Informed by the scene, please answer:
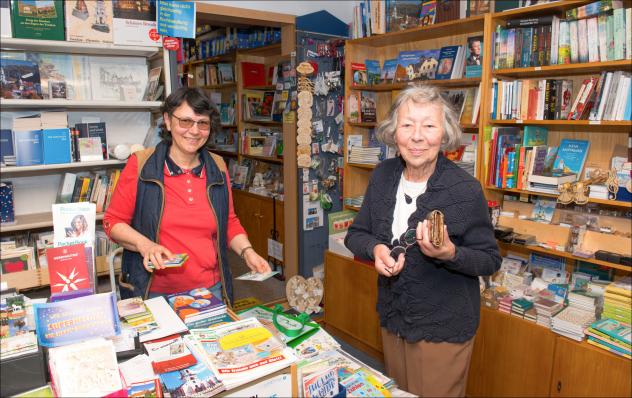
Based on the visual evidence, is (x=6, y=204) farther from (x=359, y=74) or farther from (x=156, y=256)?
(x=359, y=74)

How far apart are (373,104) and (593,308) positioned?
2178mm

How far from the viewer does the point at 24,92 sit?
8.67 feet

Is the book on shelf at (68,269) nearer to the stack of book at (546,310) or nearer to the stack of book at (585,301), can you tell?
the stack of book at (546,310)

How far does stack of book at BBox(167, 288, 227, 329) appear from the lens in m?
1.55

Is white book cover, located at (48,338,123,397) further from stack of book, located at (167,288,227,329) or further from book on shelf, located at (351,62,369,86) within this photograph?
book on shelf, located at (351,62,369,86)

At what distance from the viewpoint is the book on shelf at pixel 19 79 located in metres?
2.58

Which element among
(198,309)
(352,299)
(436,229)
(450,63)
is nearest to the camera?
(436,229)

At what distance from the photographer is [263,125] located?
555 cm

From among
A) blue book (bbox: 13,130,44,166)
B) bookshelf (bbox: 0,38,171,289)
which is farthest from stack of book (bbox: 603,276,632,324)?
blue book (bbox: 13,130,44,166)

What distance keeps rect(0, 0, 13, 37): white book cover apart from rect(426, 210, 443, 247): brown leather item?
2466 millimetres

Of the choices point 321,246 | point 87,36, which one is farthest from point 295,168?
point 87,36

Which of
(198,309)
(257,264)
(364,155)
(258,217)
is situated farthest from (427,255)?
(258,217)

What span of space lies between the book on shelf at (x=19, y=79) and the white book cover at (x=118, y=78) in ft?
1.18

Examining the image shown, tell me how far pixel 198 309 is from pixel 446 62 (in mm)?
2514
